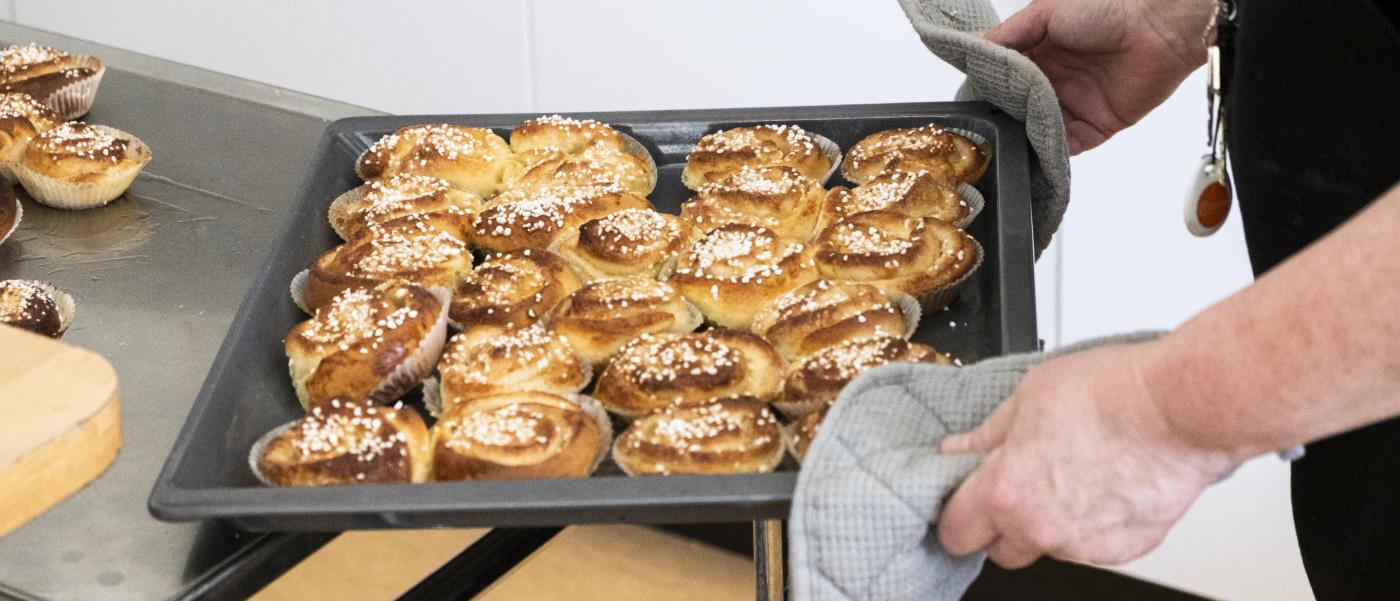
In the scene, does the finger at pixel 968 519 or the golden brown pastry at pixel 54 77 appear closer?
the finger at pixel 968 519

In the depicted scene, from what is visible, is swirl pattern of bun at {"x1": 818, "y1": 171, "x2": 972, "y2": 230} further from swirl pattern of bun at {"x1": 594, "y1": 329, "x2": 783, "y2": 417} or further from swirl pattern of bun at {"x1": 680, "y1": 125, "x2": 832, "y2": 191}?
swirl pattern of bun at {"x1": 594, "y1": 329, "x2": 783, "y2": 417}

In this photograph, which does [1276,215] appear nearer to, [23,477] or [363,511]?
[363,511]

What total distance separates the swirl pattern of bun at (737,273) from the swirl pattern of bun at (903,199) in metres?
0.10

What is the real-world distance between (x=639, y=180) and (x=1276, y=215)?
2.31 ft

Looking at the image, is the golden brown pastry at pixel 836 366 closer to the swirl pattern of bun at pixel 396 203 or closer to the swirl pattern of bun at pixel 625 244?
the swirl pattern of bun at pixel 625 244

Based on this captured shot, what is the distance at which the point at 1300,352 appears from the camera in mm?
845

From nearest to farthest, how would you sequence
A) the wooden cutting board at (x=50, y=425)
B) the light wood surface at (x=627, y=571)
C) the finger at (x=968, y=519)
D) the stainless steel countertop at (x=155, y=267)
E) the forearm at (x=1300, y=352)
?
the wooden cutting board at (x=50, y=425)
the forearm at (x=1300, y=352)
the finger at (x=968, y=519)
the stainless steel countertop at (x=155, y=267)
the light wood surface at (x=627, y=571)

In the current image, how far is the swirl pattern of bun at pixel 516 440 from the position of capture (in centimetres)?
115

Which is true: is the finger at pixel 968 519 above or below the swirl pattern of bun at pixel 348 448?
above

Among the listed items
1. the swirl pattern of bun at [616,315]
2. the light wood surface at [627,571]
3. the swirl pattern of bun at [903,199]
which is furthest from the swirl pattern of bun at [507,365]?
the light wood surface at [627,571]

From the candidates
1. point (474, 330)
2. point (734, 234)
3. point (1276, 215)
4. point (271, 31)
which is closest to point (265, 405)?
point (474, 330)

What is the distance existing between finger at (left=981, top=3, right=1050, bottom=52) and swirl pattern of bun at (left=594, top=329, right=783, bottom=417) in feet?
1.91

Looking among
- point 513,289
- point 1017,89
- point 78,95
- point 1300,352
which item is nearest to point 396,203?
point 513,289

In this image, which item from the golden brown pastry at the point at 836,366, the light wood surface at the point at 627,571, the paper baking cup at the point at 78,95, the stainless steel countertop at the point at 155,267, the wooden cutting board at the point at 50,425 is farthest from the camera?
the light wood surface at the point at 627,571
